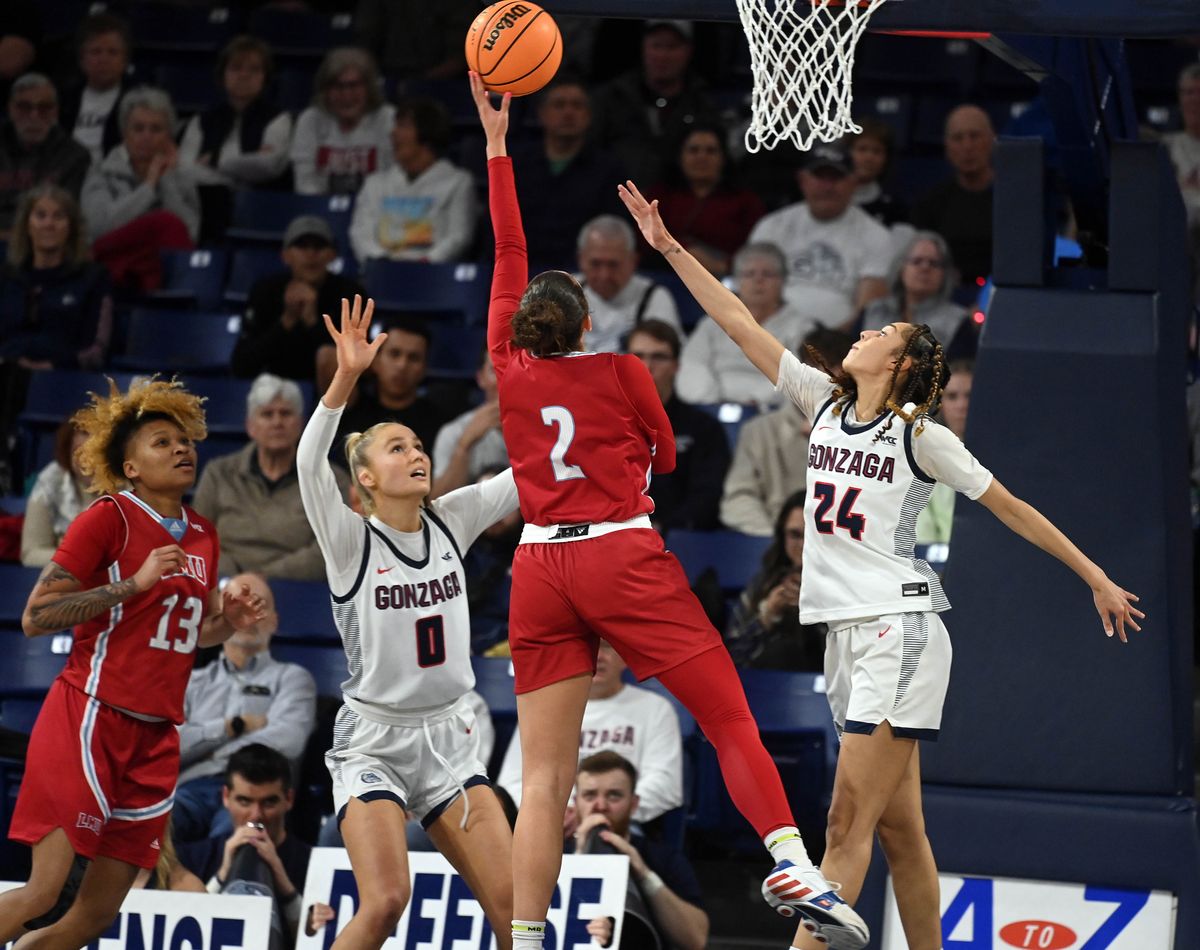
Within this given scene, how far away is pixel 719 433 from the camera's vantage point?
902 cm

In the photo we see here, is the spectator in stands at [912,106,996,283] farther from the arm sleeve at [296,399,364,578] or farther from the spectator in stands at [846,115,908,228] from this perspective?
the arm sleeve at [296,399,364,578]

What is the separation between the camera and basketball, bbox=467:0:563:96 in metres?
5.68

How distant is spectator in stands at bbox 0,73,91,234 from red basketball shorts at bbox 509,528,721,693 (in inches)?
279

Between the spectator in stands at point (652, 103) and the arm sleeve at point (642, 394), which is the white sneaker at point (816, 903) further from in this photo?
the spectator in stands at point (652, 103)

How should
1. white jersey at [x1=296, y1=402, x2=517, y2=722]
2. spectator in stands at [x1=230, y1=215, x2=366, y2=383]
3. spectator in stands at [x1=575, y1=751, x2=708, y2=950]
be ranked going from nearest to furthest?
white jersey at [x1=296, y1=402, x2=517, y2=722], spectator in stands at [x1=575, y1=751, x2=708, y2=950], spectator in stands at [x1=230, y1=215, x2=366, y2=383]

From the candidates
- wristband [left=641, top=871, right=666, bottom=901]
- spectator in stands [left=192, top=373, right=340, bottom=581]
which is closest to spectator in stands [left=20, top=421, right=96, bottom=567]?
spectator in stands [left=192, top=373, right=340, bottom=581]

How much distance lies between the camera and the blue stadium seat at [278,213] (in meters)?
11.5

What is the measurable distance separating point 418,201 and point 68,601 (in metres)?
5.39

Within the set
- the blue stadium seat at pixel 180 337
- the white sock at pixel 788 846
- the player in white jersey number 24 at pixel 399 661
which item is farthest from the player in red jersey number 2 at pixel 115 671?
the blue stadium seat at pixel 180 337

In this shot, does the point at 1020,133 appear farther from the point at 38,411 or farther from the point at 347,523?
the point at 38,411

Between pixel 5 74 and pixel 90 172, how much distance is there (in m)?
1.63

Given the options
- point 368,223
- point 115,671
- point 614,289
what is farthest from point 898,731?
point 368,223

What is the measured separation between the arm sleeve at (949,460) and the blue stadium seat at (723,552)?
3172 mm

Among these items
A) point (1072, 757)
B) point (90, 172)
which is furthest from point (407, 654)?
point (90, 172)
